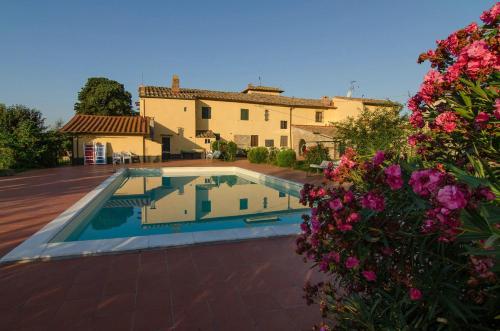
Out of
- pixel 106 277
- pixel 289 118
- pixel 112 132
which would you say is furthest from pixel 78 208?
pixel 289 118

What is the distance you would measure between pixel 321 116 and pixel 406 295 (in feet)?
106

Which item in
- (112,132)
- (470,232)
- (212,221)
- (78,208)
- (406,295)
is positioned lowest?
(212,221)

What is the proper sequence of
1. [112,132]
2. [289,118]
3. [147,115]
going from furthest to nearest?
[289,118] < [147,115] < [112,132]

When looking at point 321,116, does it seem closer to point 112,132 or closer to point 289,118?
point 289,118

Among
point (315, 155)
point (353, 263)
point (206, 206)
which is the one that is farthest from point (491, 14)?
point (315, 155)

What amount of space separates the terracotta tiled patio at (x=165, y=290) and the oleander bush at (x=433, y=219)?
1169mm

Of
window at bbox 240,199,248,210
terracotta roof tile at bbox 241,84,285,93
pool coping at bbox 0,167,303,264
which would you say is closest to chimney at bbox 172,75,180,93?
terracotta roof tile at bbox 241,84,285,93

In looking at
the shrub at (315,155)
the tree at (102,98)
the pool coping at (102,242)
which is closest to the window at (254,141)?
the shrub at (315,155)

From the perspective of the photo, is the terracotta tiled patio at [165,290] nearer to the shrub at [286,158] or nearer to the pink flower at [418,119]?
the pink flower at [418,119]

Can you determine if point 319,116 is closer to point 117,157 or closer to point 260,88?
point 260,88

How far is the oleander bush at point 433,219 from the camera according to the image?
137cm

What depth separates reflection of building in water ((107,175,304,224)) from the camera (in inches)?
355

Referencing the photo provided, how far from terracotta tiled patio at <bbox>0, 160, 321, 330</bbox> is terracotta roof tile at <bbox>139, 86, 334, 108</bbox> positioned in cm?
2127

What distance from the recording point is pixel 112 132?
66.5 feet
